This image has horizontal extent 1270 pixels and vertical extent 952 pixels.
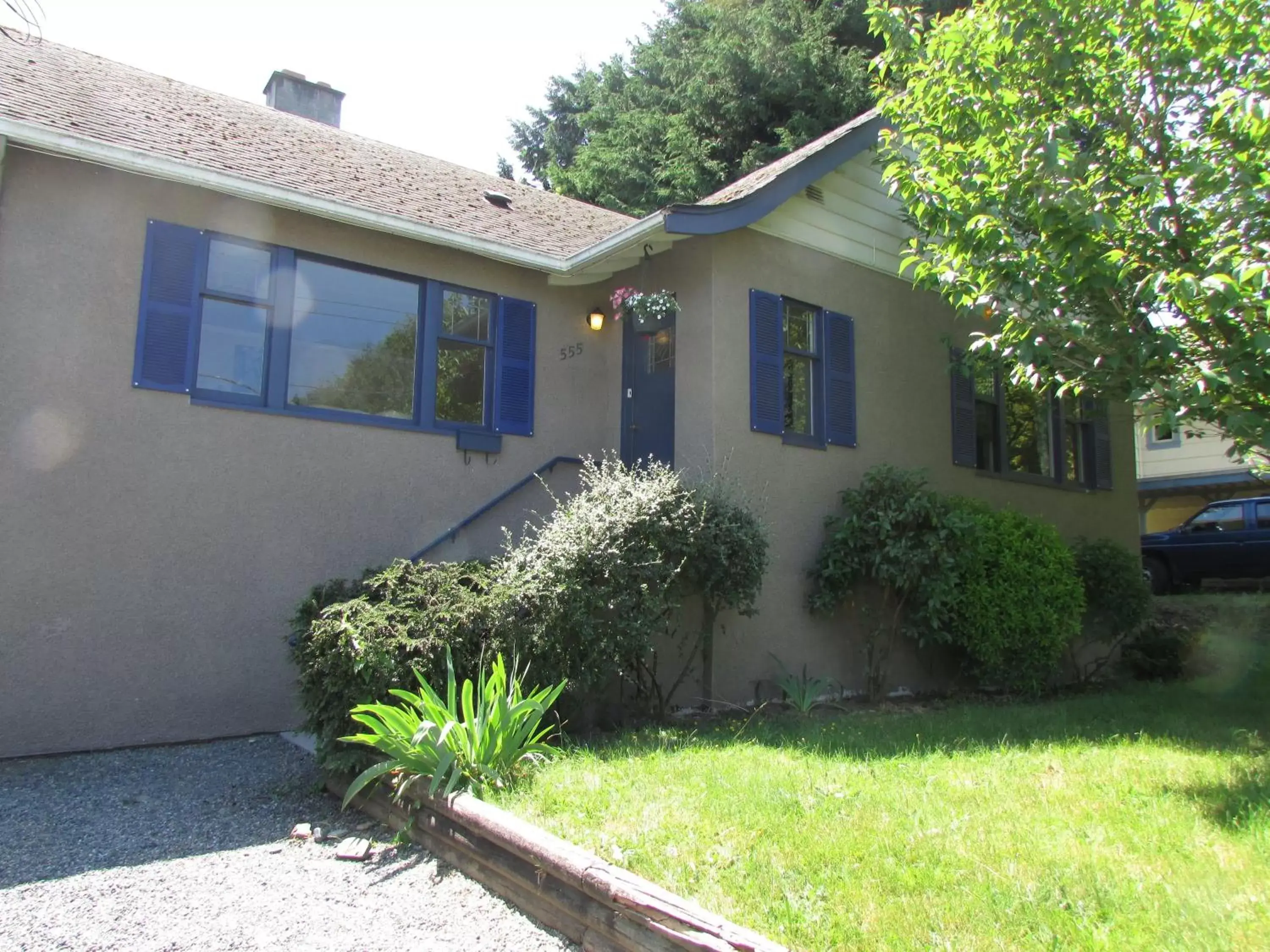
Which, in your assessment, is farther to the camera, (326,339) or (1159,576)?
(1159,576)

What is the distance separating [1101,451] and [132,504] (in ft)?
35.1

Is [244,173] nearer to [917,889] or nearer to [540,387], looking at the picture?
[540,387]

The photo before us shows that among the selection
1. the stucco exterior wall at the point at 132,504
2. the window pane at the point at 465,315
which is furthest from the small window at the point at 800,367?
the stucco exterior wall at the point at 132,504

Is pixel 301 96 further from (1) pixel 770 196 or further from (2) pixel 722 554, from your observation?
(2) pixel 722 554

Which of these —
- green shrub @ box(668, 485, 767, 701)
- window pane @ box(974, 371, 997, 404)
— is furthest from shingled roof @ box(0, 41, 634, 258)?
window pane @ box(974, 371, 997, 404)

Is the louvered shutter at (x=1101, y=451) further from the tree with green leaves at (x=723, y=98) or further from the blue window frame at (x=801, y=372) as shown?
the tree with green leaves at (x=723, y=98)

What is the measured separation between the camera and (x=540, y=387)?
8320 millimetres

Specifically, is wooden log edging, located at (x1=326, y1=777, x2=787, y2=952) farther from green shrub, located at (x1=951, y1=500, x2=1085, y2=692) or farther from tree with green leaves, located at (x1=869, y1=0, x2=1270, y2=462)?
green shrub, located at (x1=951, y1=500, x2=1085, y2=692)

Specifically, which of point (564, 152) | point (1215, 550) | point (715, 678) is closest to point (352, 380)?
point (715, 678)

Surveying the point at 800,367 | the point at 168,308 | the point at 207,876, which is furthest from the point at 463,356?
the point at 207,876

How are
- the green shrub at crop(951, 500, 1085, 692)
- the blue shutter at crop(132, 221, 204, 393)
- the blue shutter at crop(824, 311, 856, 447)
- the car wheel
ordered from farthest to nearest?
the car wheel < the blue shutter at crop(824, 311, 856, 447) < the green shrub at crop(951, 500, 1085, 692) < the blue shutter at crop(132, 221, 204, 393)

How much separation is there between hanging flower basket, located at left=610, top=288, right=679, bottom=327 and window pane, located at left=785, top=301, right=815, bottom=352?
116 cm

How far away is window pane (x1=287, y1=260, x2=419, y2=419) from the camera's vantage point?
7188mm

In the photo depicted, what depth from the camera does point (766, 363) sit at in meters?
7.96
